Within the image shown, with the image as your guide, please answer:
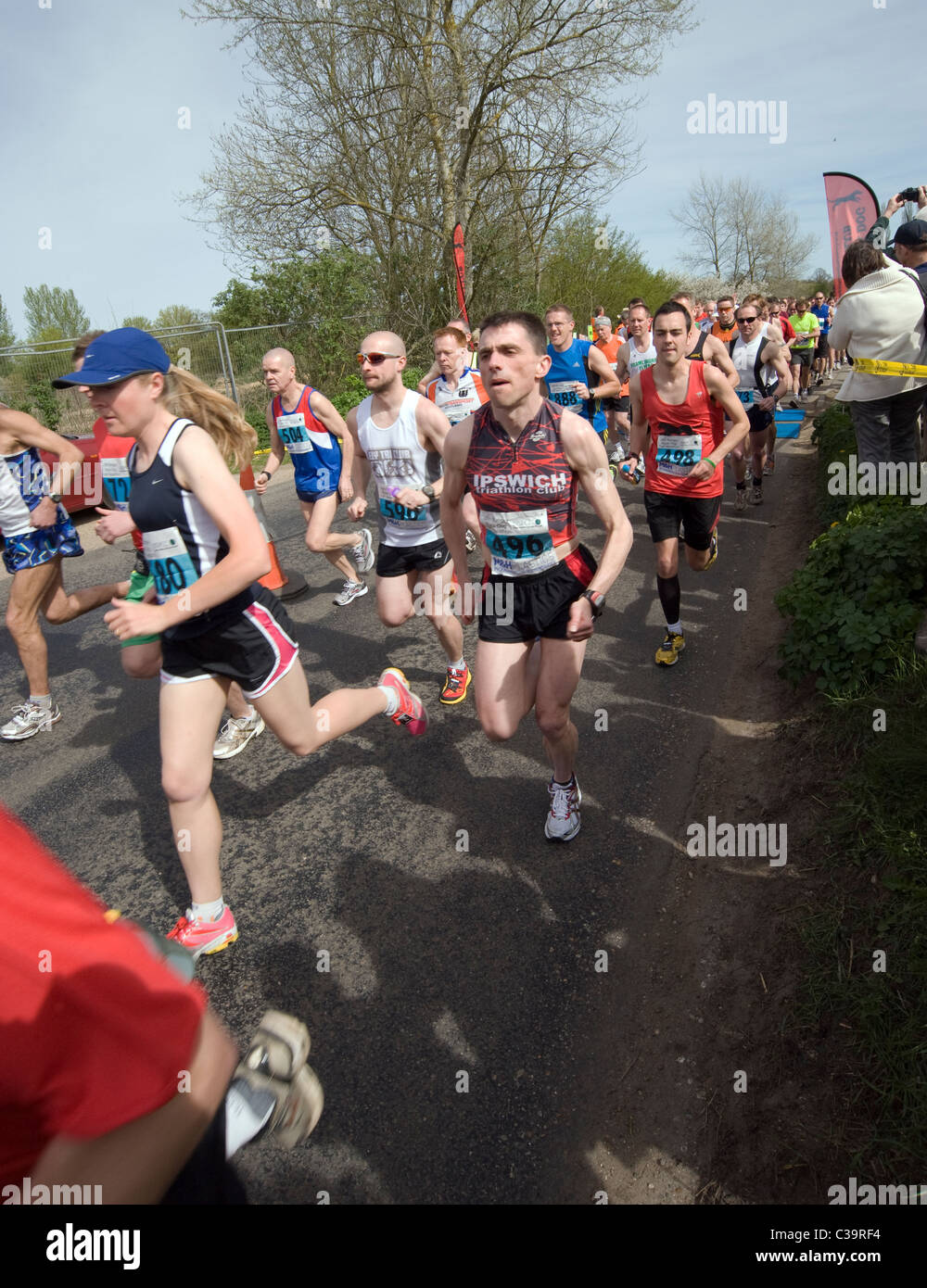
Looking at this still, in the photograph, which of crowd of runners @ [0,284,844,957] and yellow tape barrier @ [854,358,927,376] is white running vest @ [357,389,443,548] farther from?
yellow tape barrier @ [854,358,927,376]

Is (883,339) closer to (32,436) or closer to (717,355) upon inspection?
(717,355)

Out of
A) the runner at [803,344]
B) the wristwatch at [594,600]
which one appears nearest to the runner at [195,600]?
the wristwatch at [594,600]

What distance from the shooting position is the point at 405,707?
13.7ft

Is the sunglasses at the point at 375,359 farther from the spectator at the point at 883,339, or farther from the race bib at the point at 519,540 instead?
the spectator at the point at 883,339

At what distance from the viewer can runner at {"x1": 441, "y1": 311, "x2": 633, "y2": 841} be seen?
10.7 feet

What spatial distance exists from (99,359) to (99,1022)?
2.46m

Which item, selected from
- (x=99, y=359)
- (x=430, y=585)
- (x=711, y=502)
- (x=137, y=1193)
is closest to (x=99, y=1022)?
(x=137, y=1193)

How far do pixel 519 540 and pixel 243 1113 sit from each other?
2624 mm

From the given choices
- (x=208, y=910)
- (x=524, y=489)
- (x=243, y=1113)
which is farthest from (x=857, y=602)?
(x=243, y=1113)

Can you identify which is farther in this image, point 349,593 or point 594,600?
point 349,593

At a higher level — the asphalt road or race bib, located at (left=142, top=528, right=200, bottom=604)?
race bib, located at (left=142, top=528, right=200, bottom=604)

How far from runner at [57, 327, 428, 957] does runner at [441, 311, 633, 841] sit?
3.06ft

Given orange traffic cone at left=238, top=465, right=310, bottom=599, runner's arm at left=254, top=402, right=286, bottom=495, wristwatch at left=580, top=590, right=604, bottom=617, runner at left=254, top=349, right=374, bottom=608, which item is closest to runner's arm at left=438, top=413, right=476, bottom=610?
wristwatch at left=580, top=590, right=604, bottom=617
